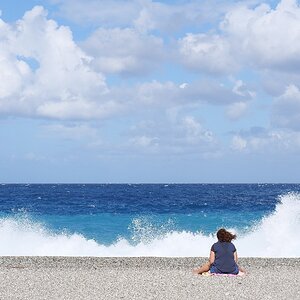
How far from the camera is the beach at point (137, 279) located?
9.98 m

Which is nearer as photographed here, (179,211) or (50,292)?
(50,292)

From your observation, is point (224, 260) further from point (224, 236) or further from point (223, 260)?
point (224, 236)

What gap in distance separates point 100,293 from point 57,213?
31936mm

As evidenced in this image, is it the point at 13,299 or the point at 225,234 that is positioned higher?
the point at 225,234

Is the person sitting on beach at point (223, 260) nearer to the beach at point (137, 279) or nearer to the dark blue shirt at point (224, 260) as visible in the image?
the dark blue shirt at point (224, 260)

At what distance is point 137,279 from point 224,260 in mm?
1904

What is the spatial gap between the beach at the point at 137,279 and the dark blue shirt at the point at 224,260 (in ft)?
1.00

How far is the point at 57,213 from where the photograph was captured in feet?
136

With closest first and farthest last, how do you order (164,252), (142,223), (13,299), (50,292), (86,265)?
(13,299) < (50,292) < (86,265) < (164,252) < (142,223)

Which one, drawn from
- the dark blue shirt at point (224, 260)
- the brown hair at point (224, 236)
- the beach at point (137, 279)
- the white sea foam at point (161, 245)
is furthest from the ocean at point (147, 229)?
the dark blue shirt at point (224, 260)

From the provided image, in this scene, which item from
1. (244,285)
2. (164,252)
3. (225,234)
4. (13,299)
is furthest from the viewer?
(164,252)

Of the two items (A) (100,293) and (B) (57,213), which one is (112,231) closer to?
(B) (57,213)

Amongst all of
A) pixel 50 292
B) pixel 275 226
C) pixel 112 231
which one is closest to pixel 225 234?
pixel 50 292

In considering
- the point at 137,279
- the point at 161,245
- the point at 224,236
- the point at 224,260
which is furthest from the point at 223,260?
the point at 161,245
